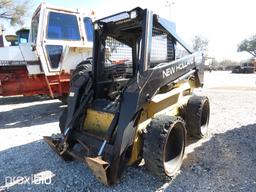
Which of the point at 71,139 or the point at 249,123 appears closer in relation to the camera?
the point at 71,139

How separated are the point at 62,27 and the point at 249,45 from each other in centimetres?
5688

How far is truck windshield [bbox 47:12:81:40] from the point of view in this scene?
6535 millimetres

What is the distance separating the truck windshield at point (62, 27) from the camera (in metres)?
6.54

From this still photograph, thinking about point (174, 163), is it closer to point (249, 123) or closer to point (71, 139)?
point (71, 139)

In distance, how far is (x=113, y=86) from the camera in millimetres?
4340

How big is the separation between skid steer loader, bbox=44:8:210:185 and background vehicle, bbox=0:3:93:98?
2.52 meters

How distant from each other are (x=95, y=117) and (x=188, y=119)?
1622 millimetres

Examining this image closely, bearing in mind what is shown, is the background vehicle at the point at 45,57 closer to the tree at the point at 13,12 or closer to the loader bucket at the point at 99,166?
the loader bucket at the point at 99,166

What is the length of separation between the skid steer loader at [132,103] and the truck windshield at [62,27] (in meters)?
2.78

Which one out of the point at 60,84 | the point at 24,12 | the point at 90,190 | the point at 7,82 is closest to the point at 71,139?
the point at 90,190

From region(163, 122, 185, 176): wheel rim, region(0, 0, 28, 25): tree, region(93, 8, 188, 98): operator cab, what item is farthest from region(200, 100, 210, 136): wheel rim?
region(0, 0, 28, 25): tree

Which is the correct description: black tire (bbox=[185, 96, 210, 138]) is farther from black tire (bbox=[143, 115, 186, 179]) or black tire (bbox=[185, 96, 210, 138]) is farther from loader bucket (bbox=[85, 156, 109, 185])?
loader bucket (bbox=[85, 156, 109, 185])

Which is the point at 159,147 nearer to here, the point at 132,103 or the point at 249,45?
the point at 132,103

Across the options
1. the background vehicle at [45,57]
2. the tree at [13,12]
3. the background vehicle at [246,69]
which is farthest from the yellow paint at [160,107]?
the background vehicle at [246,69]
